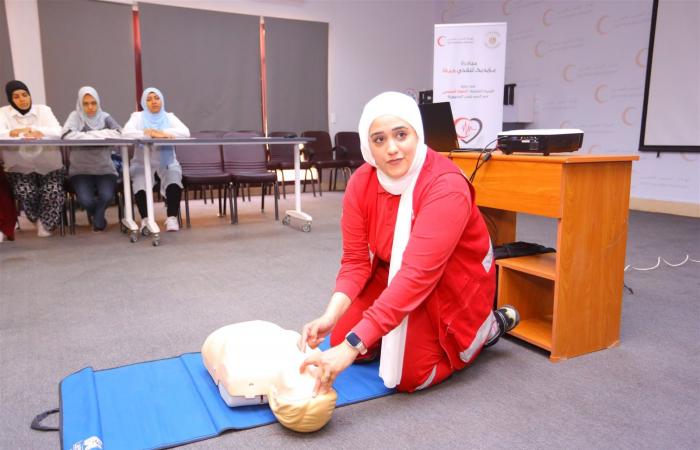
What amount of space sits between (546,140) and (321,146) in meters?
5.33

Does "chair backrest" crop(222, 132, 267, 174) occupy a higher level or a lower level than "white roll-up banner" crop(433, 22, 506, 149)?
Answer: lower

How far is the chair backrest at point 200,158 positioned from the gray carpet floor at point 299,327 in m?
1.06

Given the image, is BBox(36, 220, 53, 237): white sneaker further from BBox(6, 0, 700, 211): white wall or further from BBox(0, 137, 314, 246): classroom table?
BBox(6, 0, 700, 211): white wall

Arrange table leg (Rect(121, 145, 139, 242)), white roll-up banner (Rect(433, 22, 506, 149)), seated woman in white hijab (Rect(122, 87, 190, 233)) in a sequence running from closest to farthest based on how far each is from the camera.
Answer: white roll-up banner (Rect(433, 22, 506, 149)) → table leg (Rect(121, 145, 139, 242)) → seated woman in white hijab (Rect(122, 87, 190, 233))

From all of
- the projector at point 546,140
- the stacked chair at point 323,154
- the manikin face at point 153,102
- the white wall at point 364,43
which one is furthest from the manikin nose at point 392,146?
the white wall at point 364,43

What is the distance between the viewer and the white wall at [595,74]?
5.41 metres

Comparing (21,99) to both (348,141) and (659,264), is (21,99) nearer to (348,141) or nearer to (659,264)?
(348,141)

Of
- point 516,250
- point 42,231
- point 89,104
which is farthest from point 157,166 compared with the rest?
point 516,250

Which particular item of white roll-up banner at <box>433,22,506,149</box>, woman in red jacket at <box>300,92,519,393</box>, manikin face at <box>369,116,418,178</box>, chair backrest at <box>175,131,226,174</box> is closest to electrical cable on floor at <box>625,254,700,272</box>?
white roll-up banner at <box>433,22,506,149</box>

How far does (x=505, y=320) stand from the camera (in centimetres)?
197

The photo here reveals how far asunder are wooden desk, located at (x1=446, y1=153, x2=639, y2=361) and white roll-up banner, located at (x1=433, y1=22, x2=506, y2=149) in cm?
132

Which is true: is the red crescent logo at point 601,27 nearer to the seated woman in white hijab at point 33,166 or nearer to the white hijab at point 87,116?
the white hijab at point 87,116

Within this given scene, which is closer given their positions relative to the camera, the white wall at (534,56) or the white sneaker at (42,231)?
the white sneaker at (42,231)

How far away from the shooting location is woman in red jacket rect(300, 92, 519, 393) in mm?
1463
